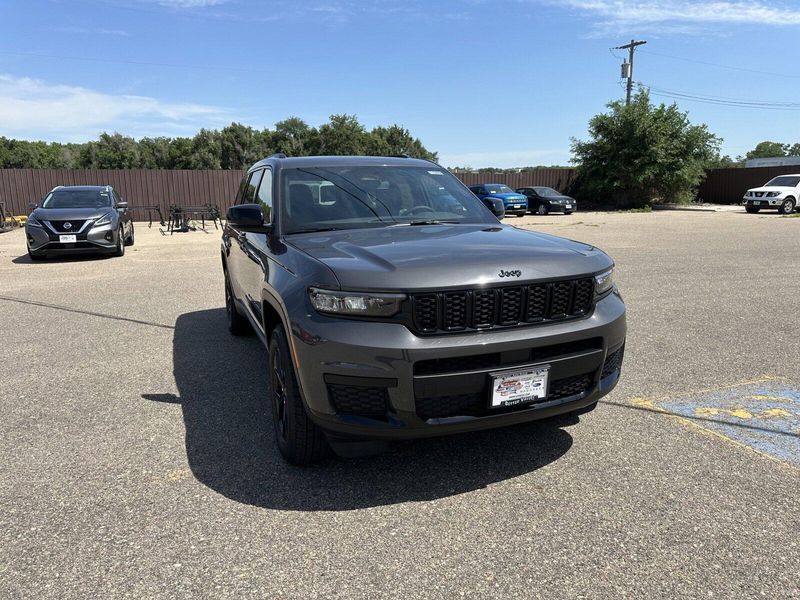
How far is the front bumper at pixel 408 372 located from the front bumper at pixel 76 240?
1086 centimetres

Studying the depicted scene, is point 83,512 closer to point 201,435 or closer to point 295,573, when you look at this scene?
point 201,435

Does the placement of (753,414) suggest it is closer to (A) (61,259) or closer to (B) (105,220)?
(B) (105,220)

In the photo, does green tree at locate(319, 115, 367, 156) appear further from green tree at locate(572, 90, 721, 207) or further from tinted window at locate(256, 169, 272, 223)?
tinted window at locate(256, 169, 272, 223)

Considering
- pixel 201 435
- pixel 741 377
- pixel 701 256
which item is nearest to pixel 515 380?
pixel 201 435

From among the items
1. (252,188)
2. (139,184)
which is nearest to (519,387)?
(252,188)

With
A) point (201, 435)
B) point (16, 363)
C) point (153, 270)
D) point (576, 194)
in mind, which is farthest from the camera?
point (576, 194)

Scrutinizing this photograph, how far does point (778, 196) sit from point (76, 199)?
2801 cm

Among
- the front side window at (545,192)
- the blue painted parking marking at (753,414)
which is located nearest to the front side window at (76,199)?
the blue painted parking marking at (753,414)

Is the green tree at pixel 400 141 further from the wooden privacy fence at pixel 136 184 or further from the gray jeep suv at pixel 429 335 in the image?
the gray jeep suv at pixel 429 335

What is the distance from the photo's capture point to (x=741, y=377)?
4.63 metres

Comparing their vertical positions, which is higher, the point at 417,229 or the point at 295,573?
the point at 417,229

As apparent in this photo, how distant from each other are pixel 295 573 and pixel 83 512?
3.92ft

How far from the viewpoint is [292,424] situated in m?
3.06

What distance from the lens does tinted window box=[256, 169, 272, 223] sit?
412 centimetres
